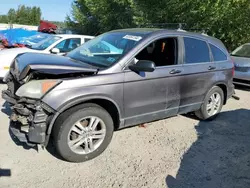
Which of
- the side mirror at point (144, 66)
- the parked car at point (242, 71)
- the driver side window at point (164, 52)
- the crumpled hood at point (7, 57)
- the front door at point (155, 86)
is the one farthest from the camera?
the parked car at point (242, 71)

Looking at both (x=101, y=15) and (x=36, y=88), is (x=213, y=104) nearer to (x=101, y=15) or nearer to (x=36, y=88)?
(x=36, y=88)

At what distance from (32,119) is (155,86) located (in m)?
1.90

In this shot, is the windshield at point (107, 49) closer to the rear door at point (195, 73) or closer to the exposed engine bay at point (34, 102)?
the exposed engine bay at point (34, 102)

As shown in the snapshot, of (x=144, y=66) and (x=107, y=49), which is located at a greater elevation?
(x=107, y=49)

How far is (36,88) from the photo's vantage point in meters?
3.39

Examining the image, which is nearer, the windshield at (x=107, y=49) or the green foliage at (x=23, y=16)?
the windshield at (x=107, y=49)

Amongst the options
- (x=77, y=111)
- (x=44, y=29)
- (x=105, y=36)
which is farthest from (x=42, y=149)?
(x=44, y=29)

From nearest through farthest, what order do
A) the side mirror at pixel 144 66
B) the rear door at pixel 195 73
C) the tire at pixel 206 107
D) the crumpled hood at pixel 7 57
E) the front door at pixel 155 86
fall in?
the side mirror at pixel 144 66, the front door at pixel 155 86, the rear door at pixel 195 73, the tire at pixel 206 107, the crumpled hood at pixel 7 57

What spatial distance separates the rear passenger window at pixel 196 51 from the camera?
480 cm

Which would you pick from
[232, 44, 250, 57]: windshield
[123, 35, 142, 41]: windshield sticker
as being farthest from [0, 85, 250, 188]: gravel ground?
[232, 44, 250, 57]: windshield

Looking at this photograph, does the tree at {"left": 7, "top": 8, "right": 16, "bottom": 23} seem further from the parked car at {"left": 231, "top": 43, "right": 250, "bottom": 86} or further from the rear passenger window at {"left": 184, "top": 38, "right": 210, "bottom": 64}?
the rear passenger window at {"left": 184, "top": 38, "right": 210, "bottom": 64}

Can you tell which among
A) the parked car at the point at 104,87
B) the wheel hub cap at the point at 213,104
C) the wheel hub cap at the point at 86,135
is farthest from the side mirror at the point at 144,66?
the wheel hub cap at the point at 213,104

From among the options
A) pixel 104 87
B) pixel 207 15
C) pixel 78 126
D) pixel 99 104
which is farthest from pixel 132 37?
pixel 207 15

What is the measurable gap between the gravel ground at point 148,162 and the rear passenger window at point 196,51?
1.30 metres
